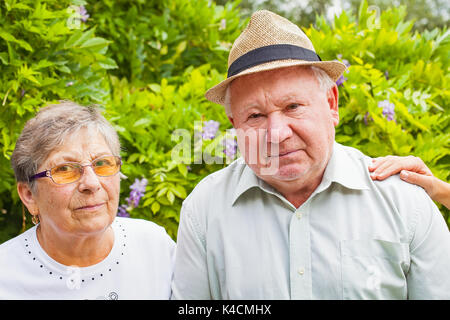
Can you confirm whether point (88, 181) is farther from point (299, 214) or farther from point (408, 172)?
point (408, 172)

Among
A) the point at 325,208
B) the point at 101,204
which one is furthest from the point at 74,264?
the point at 325,208

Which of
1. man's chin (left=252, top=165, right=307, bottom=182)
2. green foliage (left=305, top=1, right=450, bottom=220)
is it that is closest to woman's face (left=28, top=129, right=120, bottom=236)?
man's chin (left=252, top=165, right=307, bottom=182)

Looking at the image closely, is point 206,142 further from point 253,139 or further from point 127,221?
point 253,139

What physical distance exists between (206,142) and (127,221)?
85cm

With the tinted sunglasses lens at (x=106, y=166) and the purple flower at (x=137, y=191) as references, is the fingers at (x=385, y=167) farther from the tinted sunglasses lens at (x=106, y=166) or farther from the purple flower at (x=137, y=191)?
the purple flower at (x=137, y=191)

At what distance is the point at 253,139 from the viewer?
1935mm

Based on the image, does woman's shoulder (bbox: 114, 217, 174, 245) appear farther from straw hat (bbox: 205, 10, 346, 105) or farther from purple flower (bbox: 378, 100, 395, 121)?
purple flower (bbox: 378, 100, 395, 121)

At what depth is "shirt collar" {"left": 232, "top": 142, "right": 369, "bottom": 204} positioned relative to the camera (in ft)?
6.52

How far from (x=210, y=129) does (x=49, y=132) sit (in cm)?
122

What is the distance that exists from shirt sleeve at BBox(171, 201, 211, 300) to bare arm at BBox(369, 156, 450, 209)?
860 mm

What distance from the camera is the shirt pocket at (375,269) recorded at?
1.87 meters

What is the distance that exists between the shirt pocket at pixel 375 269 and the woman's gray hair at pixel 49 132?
1.23 meters

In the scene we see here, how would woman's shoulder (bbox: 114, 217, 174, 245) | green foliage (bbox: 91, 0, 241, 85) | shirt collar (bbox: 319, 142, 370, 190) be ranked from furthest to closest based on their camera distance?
green foliage (bbox: 91, 0, 241, 85)
woman's shoulder (bbox: 114, 217, 174, 245)
shirt collar (bbox: 319, 142, 370, 190)
